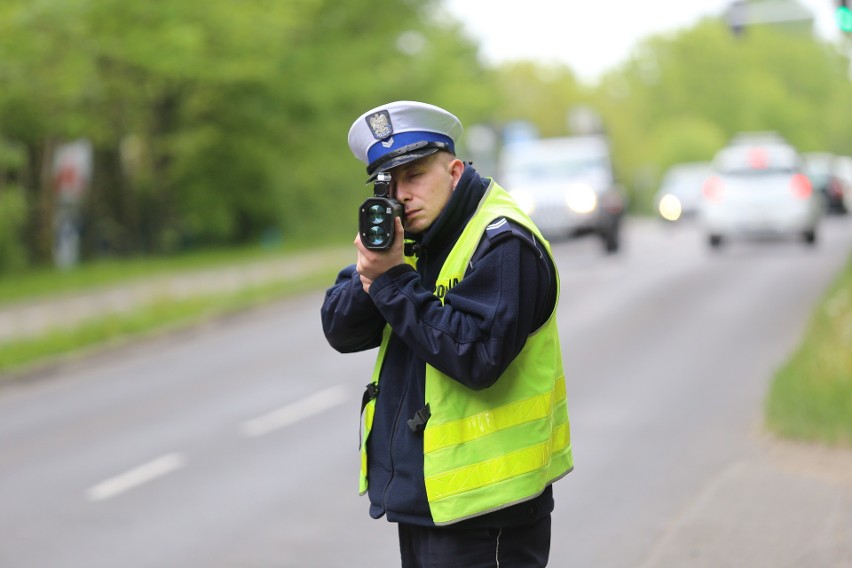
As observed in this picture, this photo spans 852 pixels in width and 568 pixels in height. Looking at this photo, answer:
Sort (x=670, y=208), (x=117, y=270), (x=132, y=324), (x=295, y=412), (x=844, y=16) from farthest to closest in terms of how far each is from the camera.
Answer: (x=670, y=208), (x=117, y=270), (x=132, y=324), (x=295, y=412), (x=844, y=16)

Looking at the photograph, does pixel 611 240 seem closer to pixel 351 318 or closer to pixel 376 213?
pixel 351 318

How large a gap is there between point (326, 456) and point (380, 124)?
23.0 ft

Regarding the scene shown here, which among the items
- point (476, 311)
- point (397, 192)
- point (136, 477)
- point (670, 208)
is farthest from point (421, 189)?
point (670, 208)

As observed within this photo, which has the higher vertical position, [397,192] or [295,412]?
[397,192]

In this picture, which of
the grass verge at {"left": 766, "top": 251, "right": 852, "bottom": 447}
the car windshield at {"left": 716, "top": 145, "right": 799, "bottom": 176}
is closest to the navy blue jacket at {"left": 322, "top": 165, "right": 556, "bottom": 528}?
the grass verge at {"left": 766, "top": 251, "right": 852, "bottom": 447}

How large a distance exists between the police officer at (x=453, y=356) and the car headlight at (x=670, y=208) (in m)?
44.9

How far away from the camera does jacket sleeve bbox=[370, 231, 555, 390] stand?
3.50m

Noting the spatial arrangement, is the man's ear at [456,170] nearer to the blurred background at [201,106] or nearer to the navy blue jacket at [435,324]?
the navy blue jacket at [435,324]

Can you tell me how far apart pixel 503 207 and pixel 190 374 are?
12.0m

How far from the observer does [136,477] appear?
996 centimetres

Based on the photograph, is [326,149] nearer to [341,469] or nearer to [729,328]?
[729,328]

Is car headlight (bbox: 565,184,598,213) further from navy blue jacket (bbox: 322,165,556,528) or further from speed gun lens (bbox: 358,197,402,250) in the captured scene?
speed gun lens (bbox: 358,197,402,250)

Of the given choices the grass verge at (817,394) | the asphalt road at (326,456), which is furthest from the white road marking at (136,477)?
the grass verge at (817,394)

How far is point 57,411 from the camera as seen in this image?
1330 cm
